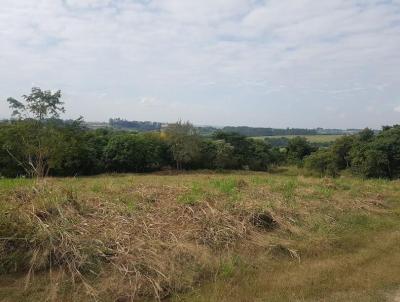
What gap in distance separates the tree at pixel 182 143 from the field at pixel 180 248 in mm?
34274

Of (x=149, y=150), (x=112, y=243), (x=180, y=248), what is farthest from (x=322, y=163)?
(x=112, y=243)

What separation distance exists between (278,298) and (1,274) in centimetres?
356

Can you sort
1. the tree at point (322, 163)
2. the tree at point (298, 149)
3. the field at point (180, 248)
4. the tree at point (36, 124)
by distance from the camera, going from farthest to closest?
the tree at point (298, 149), the tree at point (322, 163), the tree at point (36, 124), the field at point (180, 248)

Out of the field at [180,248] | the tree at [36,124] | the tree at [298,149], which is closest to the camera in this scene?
the field at [180,248]

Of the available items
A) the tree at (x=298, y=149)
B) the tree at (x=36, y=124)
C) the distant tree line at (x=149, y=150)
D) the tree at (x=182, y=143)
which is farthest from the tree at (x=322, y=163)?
the tree at (x=36, y=124)

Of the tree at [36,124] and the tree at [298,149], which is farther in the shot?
the tree at [298,149]

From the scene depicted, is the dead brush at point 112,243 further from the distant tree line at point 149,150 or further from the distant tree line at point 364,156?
the distant tree line at point 364,156

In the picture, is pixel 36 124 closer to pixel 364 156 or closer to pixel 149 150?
pixel 149 150

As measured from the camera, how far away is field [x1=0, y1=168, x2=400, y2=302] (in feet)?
18.5

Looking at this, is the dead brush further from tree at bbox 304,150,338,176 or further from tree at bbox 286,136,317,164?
tree at bbox 286,136,317,164

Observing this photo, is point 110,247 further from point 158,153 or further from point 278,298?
point 158,153

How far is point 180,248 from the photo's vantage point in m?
6.54

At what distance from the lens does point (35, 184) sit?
25.5 ft

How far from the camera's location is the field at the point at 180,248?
5629 mm
